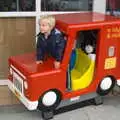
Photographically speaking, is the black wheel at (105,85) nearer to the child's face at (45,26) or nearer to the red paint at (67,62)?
the red paint at (67,62)

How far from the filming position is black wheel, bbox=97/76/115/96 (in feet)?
9.44

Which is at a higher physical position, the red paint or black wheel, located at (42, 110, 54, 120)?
the red paint

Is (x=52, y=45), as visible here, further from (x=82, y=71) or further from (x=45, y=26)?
(x=82, y=71)

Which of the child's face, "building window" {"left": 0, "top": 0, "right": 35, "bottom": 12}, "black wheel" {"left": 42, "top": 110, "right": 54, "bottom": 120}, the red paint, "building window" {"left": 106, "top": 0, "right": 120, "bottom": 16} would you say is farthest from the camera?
"building window" {"left": 106, "top": 0, "right": 120, "bottom": 16}

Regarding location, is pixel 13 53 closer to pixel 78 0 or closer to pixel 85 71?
pixel 78 0

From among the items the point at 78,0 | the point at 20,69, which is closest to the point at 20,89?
the point at 20,69

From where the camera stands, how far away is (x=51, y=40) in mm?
2633

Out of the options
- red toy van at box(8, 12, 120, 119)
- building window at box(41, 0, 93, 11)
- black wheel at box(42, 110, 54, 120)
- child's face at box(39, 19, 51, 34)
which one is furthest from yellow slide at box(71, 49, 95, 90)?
building window at box(41, 0, 93, 11)

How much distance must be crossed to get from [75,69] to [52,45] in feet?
1.28

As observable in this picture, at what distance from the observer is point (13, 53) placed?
3.66 m

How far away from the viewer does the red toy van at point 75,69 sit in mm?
2543

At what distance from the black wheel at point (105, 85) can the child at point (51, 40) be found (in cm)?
47

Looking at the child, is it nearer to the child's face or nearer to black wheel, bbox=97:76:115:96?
the child's face

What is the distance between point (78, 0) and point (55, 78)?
1.31 meters
